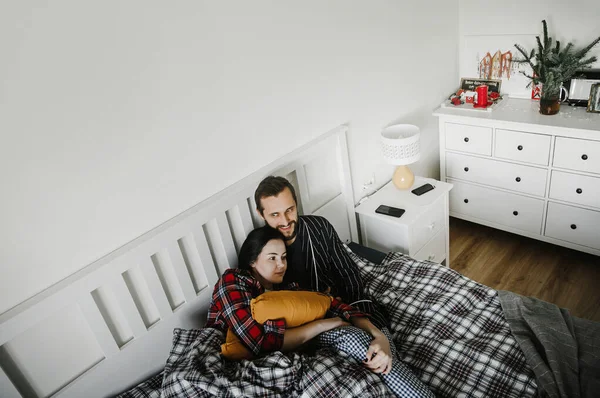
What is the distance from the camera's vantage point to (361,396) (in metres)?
1.28

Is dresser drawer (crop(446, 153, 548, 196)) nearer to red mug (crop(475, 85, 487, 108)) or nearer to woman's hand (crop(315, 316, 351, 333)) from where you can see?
red mug (crop(475, 85, 487, 108))

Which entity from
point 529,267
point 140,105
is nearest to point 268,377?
point 140,105

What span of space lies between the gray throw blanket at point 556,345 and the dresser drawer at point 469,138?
126 cm

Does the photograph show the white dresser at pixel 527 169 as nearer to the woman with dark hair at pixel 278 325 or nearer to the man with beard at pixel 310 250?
the man with beard at pixel 310 250

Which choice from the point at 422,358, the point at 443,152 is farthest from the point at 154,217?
the point at 443,152

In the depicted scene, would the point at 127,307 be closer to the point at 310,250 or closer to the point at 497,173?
the point at 310,250

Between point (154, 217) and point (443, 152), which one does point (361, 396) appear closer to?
point (154, 217)

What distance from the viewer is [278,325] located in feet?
4.72

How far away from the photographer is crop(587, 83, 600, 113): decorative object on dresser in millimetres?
2389

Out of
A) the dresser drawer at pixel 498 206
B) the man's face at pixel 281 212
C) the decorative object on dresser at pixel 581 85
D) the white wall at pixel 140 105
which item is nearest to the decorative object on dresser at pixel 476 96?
the decorative object on dresser at pixel 581 85

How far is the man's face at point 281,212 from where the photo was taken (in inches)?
68.2

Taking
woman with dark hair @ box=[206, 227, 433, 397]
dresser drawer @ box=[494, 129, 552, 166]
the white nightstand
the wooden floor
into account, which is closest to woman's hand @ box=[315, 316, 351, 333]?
woman with dark hair @ box=[206, 227, 433, 397]

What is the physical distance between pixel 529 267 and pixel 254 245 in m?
1.82

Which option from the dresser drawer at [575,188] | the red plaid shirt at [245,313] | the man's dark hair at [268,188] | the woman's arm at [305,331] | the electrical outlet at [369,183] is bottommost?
the dresser drawer at [575,188]
